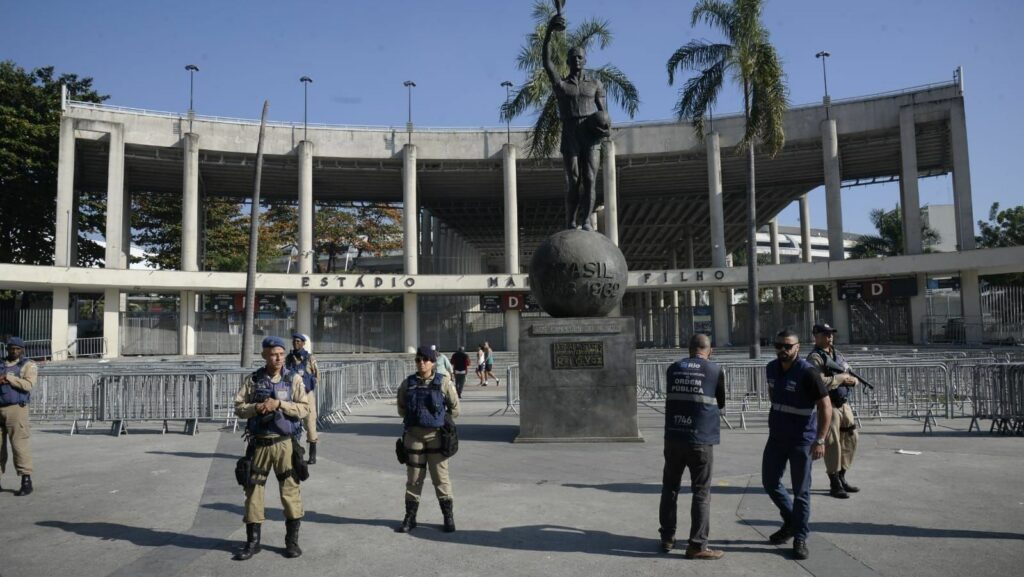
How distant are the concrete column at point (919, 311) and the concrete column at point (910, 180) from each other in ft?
5.42

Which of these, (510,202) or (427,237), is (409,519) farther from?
(427,237)

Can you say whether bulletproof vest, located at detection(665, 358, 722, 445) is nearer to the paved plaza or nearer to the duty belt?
the paved plaza

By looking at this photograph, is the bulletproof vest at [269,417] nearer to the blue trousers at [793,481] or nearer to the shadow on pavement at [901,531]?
the blue trousers at [793,481]

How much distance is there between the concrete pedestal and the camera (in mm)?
10328

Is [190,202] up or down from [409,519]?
up

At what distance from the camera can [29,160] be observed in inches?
1426

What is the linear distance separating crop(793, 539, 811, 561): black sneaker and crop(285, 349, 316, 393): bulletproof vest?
6.50 metres

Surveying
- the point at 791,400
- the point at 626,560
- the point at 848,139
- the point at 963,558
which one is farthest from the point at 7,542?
the point at 848,139

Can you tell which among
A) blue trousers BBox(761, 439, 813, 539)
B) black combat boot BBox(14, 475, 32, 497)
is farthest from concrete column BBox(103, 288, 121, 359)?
blue trousers BBox(761, 439, 813, 539)

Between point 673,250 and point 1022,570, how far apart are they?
56451 millimetres

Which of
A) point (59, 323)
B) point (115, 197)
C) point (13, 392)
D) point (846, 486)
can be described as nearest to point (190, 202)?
point (115, 197)

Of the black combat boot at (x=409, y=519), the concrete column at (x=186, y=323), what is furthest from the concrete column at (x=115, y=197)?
the black combat boot at (x=409, y=519)

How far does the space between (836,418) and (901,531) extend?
1.68m

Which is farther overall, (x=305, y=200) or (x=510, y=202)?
(x=510, y=202)
